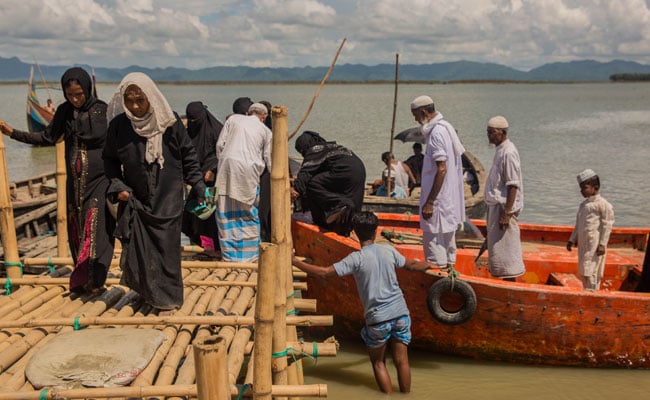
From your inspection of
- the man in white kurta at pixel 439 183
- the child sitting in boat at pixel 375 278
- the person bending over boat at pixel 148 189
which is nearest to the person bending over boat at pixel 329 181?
the man in white kurta at pixel 439 183

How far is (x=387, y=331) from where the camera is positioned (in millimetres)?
3992

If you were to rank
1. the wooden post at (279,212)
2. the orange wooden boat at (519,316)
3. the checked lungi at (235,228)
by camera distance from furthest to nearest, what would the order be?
the checked lungi at (235,228) → the orange wooden boat at (519,316) → the wooden post at (279,212)

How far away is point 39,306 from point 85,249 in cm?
50

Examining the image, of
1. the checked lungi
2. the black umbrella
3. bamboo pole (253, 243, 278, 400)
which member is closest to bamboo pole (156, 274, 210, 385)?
bamboo pole (253, 243, 278, 400)

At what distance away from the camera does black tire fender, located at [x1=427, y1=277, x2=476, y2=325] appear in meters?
4.53

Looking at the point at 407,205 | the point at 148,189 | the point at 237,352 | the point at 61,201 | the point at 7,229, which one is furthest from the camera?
the point at 407,205

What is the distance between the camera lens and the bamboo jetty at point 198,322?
2.42 metres

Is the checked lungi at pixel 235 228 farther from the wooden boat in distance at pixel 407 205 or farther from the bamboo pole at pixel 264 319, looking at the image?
the wooden boat in distance at pixel 407 205

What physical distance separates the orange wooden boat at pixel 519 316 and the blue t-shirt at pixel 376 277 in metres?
0.83

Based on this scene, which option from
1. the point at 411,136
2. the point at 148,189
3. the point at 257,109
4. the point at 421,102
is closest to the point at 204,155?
the point at 257,109

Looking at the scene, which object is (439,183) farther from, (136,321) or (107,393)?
(107,393)

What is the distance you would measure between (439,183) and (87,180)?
263cm

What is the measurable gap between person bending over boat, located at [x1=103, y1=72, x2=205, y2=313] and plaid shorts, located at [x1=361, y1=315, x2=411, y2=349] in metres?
1.33

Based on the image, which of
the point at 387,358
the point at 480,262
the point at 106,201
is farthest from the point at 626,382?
the point at 106,201
